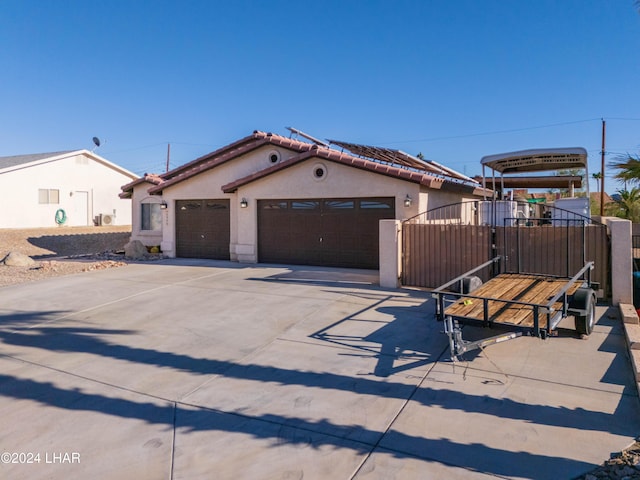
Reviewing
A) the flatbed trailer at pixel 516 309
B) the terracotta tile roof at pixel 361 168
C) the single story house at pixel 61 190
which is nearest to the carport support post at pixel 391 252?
the terracotta tile roof at pixel 361 168

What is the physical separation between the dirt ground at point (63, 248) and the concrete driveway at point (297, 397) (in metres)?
6.57

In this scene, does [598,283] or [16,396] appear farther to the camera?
[598,283]

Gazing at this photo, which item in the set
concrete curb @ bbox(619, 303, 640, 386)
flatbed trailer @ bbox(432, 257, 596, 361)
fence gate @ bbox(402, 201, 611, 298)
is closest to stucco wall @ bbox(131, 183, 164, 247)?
fence gate @ bbox(402, 201, 611, 298)

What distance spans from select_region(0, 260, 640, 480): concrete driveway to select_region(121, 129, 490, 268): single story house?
519 centimetres

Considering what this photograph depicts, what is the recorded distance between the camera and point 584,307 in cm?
637

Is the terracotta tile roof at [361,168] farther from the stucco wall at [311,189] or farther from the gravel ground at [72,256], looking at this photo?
the gravel ground at [72,256]

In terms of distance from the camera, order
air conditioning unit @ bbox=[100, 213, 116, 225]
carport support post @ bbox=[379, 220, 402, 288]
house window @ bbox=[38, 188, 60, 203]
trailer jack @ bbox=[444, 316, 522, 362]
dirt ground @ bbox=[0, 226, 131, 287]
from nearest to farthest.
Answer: trailer jack @ bbox=[444, 316, 522, 362]
carport support post @ bbox=[379, 220, 402, 288]
dirt ground @ bbox=[0, 226, 131, 287]
house window @ bbox=[38, 188, 60, 203]
air conditioning unit @ bbox=[100, 213, 116, 225]

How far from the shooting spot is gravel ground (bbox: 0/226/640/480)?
11.6ft

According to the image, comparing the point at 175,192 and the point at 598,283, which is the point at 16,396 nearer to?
the point at 598,283

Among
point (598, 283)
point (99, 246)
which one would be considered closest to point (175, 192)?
point (99, 246)

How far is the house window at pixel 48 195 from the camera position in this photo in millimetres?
29438

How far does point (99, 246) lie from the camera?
24.2 meters

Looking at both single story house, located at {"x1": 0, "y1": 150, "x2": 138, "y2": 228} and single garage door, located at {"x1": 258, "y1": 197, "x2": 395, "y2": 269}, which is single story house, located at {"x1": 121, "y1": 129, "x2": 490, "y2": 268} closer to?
single garage door, located at {"x1": 258, "y1": 197, "x2": 395, "y2": 269}

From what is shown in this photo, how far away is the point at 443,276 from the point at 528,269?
1.81 m
